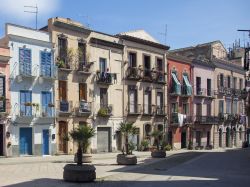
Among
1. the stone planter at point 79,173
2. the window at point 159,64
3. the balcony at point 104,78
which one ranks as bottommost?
the stone planter at point 79,173

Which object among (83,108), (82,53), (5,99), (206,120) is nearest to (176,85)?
(206,120)

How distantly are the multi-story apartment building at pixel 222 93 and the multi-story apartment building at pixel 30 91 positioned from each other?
76.8 feet

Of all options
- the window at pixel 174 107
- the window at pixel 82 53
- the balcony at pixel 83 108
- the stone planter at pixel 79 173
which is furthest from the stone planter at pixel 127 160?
the window at pixel 174 107

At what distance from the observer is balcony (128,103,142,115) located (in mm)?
41975

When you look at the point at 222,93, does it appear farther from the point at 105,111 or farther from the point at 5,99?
the point at 5,99

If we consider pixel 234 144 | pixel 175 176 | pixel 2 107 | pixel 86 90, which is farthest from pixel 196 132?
pixel 175 176

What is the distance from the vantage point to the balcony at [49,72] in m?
33.6

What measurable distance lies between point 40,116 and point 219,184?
18.8m

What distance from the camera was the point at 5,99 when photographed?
1217 inches

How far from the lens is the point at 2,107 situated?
1217 inches

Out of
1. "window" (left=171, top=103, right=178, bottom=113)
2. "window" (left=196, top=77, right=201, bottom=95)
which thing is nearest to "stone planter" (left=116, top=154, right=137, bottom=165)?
"window" (left=171, top=103, right=178, bottom=113)

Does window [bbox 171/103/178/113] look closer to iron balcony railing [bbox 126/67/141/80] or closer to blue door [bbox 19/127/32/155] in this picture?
iron balcony railing [bbox 126/67/141/80]

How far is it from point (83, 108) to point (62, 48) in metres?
5.32

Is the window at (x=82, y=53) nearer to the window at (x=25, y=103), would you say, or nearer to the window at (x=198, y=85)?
the window at (x=25, y=103)
